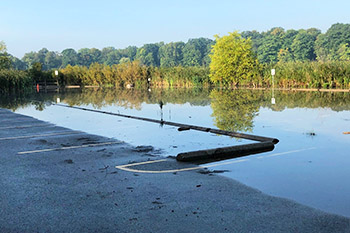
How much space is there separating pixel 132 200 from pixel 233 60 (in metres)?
36.9

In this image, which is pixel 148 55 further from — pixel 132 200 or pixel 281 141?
pixel 132 200

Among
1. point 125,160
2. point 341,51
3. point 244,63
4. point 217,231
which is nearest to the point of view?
point 217,231

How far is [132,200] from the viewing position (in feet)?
19.5

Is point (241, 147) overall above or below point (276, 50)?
below

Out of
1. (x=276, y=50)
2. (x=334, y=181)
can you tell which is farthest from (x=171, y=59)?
(x=334, y=181)

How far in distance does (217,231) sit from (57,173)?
4458 millimetres

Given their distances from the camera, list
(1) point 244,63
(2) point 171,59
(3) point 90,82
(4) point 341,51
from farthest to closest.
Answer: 1. (2) point 171,59
2. (4) point 341,51
3. (3) point 90,82
4. (1) point 244,63

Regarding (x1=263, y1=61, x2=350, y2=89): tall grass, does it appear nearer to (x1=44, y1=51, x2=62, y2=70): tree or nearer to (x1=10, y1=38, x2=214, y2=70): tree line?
(x1=10, y1=38, x2=214, y2=70): tree line

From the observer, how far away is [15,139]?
12.6 metres

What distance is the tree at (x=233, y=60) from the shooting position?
4102cm

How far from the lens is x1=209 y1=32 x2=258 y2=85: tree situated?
41.0m

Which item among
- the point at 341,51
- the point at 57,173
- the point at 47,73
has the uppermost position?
the point at 341,51

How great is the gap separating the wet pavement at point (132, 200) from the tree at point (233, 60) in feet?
109

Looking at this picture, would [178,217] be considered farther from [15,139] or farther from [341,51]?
[341,51]
